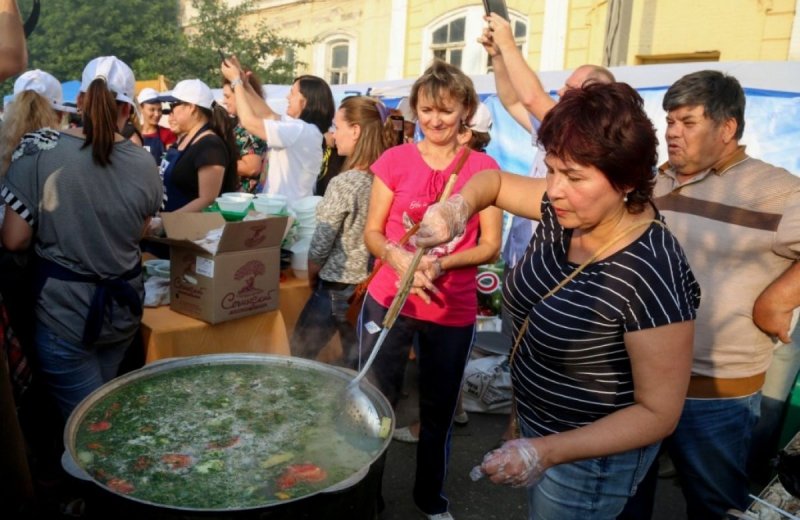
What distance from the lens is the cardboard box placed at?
3.13m

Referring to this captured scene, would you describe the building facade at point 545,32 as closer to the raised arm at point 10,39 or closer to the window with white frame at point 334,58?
the window with white frame at point 334,58

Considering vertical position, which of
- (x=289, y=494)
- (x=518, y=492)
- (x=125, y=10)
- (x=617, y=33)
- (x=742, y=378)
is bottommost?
(x=518, y=492)

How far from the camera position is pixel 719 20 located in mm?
10180

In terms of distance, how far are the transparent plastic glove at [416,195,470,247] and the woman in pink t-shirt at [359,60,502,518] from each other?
81 centimetres

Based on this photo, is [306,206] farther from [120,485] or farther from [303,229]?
[120,485]

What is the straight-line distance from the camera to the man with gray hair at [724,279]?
7.45 ft

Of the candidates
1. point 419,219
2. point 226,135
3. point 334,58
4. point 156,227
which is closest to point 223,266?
point 156,227

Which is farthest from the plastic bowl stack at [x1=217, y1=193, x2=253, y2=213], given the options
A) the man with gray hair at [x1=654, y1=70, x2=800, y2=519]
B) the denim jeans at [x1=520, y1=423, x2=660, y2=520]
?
the denim jeans at [x1=520, y1=423, x2=660, y2=520]

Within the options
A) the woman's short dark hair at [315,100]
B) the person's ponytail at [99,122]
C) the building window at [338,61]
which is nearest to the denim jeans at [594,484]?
the person's ponytail at [99,122]

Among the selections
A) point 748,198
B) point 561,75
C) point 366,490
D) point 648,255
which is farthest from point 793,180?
point 561,75

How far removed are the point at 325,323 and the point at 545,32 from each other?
34.1 ft

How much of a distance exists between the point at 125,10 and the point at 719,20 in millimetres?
16497

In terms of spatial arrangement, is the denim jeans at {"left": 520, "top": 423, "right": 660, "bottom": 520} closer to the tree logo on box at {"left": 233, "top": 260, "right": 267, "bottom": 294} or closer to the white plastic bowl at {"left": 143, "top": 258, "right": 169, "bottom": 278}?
the tree logo on box at {"left": 233, "top": 260, "right": 267, "bottom": 294}

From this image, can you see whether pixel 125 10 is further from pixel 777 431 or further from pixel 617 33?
pixel 777 431
